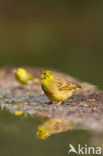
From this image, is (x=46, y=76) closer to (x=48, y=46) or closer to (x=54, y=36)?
(x=48, y=46)

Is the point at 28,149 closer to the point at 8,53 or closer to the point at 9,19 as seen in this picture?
the point at 8,53

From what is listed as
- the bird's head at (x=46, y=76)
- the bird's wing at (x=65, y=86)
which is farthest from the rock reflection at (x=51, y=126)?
the bird's head at (x=46, y=76)

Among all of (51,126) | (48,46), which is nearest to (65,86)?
(51,126)

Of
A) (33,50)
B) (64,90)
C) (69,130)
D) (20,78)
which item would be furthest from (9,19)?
(69,130)

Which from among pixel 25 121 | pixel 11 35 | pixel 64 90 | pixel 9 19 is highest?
pixel 9 19

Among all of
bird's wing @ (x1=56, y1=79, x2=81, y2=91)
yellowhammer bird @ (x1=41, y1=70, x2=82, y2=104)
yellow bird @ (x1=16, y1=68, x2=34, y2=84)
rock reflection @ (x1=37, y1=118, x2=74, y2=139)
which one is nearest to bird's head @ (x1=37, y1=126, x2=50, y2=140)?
rock reflection @ (x1=37, y1=118, x2=74, y2=139)

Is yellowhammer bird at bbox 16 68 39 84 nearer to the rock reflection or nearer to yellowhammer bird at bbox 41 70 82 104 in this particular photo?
yellowhammer bird at bbox 41 70 82 104

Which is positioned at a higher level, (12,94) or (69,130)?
(12,94)
